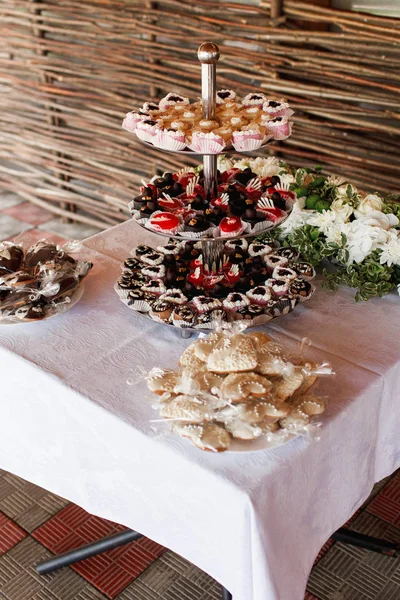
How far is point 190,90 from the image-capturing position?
2830mm

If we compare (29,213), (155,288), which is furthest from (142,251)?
(29,213)

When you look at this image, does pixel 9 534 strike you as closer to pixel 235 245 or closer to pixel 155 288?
pixel 155 288

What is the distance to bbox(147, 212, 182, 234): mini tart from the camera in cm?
132

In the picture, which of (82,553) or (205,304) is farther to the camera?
(82,553)

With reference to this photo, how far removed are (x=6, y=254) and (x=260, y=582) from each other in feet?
2.93

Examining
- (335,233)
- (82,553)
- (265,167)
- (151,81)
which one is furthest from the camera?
(151,81)

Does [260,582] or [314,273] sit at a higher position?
[314,273]

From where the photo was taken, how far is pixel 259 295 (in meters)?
1.39

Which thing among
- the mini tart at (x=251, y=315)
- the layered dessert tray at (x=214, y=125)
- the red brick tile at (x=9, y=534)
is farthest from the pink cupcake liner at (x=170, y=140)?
the red brick tile at (x=9, y=534)

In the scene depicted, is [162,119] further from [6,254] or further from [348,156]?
[348,156]

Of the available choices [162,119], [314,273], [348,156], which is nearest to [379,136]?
[348,156]

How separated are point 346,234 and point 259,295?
318 millimetres

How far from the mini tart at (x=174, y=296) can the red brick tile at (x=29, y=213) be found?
2.42 m

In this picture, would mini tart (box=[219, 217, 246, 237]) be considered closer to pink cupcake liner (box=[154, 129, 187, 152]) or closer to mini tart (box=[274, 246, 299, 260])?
pink cupcake liner (box=[154, 129, 187, 152])
